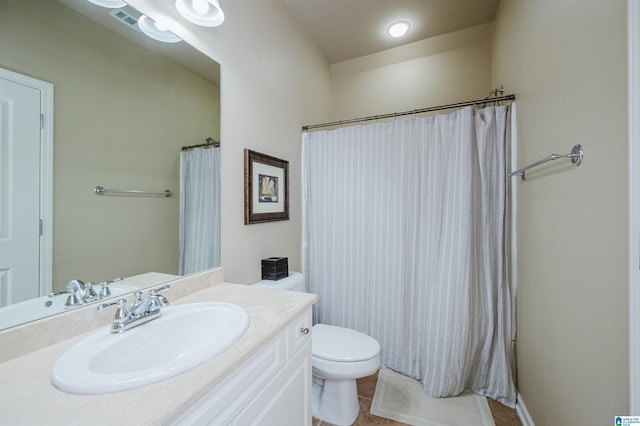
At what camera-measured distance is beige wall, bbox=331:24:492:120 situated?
2.37m

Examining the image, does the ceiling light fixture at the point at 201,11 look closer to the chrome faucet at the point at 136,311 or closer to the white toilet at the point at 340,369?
the chrome faucet at the point at 136,311

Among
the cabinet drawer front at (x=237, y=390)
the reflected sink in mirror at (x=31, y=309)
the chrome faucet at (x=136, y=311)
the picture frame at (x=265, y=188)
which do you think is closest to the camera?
the cabinet drawer front at (x=237, y=390)

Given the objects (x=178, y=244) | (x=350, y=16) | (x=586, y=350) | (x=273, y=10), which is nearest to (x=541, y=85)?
(x=586, y=350)

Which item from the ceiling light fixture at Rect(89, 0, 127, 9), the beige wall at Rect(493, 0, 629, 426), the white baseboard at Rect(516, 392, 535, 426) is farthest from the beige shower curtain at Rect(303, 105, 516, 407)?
the ceiling light fixture at Rect(89, 0, 127, 9)

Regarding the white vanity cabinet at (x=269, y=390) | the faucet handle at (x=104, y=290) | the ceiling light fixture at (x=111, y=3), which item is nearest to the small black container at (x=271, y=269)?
the white vanity cabinet at (x=269, y=390)

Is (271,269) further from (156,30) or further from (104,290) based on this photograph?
(156,30)

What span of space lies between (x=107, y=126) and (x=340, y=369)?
1.52 metres

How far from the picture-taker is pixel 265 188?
173 centimetres

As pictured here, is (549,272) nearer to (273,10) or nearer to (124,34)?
(124,34)

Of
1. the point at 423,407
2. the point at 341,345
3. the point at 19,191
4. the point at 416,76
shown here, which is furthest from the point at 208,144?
the point at 416,76

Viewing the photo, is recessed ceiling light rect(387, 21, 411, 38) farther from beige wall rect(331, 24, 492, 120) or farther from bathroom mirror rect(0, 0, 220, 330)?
bathroom mirror rect(0, 0, 220, 330)

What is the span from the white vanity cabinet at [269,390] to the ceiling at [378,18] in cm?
228

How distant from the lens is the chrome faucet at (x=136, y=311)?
2.67ft

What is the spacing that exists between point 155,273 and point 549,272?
1.73 metres
